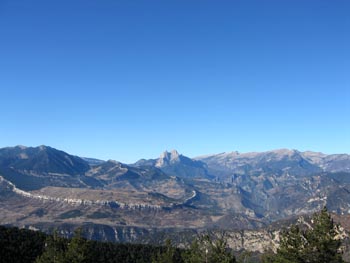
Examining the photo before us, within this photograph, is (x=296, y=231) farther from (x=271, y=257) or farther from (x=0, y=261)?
(x=0, y=261)

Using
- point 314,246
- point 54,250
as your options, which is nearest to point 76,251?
point 54,250

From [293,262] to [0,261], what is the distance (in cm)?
17000

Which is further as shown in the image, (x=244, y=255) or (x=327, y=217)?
(x=327, y=217)

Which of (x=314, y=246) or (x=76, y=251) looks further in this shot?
(x=76, y=251)

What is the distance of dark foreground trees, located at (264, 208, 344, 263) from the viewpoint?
79125 mm

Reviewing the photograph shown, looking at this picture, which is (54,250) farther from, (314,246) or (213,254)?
(314,246)

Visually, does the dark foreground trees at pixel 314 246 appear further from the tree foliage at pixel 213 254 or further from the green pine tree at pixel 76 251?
the green pine tree at pixel 76 251

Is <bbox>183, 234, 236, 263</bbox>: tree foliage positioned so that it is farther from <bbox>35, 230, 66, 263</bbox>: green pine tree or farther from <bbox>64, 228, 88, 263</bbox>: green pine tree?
<bbox>35, 230, 66, 263</bbox>: green pine tree

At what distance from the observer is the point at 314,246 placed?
79812mm

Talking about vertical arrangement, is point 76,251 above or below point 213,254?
below

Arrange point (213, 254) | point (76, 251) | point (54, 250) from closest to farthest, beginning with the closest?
point (213, 254)
point (76, 251)
point (54, 250)

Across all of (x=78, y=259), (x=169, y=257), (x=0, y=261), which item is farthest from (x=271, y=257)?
(x=0, y=261)

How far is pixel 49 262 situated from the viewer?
309 ft

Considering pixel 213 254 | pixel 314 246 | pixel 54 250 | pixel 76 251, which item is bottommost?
pixel 54 250
